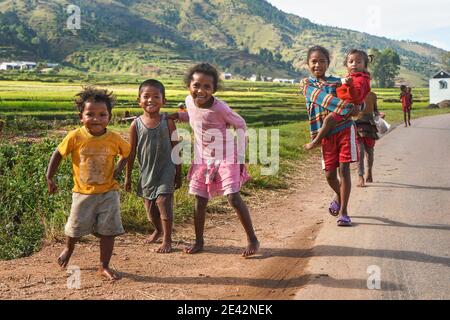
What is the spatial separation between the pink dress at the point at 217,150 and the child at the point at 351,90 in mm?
1110

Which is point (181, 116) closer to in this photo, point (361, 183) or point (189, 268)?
point (189, 268)

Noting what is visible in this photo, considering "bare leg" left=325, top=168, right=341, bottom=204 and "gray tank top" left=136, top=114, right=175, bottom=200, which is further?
"bare leg" left=325, top=168, right=341, bottom=204

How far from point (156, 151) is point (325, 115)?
1915 mm

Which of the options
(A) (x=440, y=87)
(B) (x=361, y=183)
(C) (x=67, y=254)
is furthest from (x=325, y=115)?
(A) (x=440, y=87)

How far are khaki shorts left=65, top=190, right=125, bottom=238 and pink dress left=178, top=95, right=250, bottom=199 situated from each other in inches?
35.1

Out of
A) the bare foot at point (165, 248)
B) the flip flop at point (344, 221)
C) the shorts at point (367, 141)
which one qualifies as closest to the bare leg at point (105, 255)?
the bare foot at point (165, 248)

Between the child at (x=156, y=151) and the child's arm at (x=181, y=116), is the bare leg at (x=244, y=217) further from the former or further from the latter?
the child's arm at (x=181, y=116)

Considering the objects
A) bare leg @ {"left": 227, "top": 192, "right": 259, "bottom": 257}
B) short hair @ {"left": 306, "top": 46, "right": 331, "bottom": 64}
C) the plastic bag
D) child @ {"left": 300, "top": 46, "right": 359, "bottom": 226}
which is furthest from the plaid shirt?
the plastic bag

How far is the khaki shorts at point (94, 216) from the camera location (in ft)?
13.0

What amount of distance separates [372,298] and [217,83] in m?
2.30

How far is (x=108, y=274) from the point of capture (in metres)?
3.92

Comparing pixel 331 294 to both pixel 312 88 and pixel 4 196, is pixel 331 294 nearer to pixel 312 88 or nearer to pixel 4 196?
pixel 312 88

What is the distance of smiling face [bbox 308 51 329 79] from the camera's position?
5320mm

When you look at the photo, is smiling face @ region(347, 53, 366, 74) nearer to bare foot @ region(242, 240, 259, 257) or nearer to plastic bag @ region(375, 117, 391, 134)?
bare foot @ region(242, 240, 259, 257)
